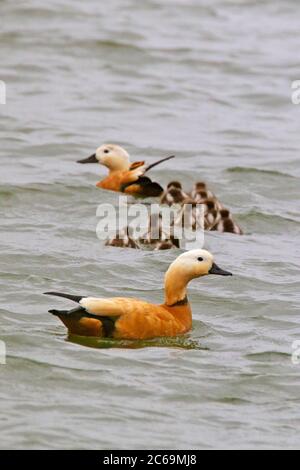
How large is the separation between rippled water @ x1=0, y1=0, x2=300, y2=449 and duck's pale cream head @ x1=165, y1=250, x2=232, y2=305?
0.29 meters

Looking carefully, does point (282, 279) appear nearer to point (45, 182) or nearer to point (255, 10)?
point (45, 182)

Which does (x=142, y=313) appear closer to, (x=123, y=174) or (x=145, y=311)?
(x=145, y=311)

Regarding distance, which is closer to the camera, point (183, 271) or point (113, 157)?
point (183, 271)

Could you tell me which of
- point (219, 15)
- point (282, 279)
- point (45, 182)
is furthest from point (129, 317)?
point (219, 15)

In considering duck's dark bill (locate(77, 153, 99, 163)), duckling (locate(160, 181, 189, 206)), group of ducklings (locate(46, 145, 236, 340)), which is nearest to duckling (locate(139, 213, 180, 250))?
duckling (locate(160, 181, 189, 206))

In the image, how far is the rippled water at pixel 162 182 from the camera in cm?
904

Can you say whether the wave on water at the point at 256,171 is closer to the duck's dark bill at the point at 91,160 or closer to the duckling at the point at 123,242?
the duck's dark bill at the point at 91,160

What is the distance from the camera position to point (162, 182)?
15859mm

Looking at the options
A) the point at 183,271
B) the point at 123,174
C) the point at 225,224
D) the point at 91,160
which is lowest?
the point at 183,271

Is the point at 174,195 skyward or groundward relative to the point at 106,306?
skyward

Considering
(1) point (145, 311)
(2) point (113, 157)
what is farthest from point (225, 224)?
(1) point (145, 311)

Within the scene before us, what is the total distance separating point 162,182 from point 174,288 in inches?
211

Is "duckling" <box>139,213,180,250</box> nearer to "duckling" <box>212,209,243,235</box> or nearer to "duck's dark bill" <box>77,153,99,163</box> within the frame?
"duckling" <box>212,209,243,235</box>

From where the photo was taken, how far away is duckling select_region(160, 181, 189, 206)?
567 inches
